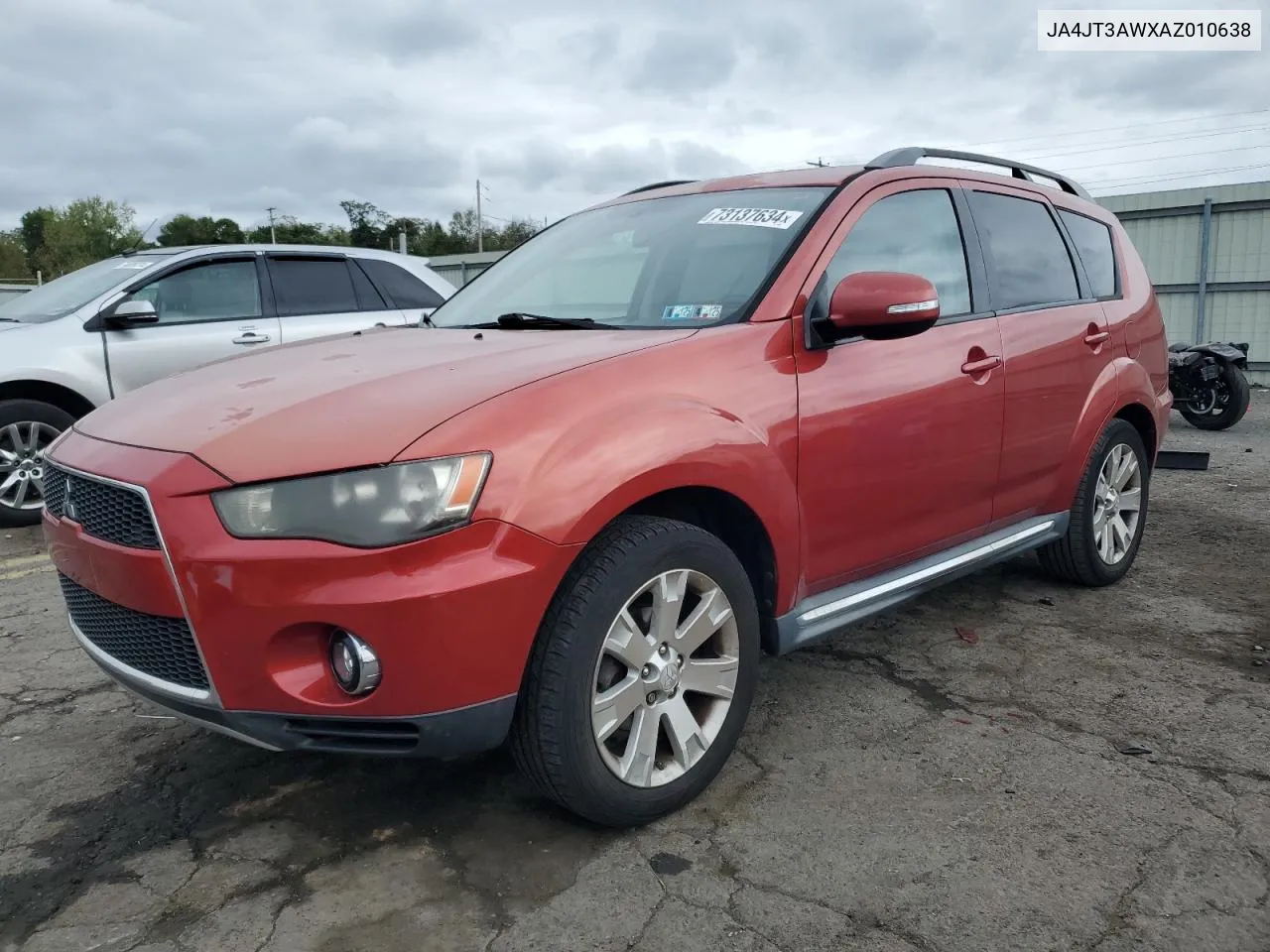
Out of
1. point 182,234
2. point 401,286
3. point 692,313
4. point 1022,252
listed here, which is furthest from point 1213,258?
point 182,234

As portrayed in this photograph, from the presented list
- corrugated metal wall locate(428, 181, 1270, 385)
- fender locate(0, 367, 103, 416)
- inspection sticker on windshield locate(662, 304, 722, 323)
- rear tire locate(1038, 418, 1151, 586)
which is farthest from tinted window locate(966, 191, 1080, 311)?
corrugated metal wall locate(428, 181, 1270, 385)

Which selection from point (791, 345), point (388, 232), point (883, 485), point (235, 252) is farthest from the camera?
point (388, 232)

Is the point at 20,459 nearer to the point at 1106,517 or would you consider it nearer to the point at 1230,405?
the point at 1106,517

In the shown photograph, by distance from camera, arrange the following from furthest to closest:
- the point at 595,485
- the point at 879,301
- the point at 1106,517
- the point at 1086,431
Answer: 1. the point at 1106,517
2. the point at 1086,431
3. the point at 879,301
4. the point at 595,485

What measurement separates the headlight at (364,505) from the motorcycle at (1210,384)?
9.42 m

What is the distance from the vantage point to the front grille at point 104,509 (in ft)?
7.20

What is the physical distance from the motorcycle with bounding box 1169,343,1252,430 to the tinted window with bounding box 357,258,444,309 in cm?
705

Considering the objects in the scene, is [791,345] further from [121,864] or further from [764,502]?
[121,864]

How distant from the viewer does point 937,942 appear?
203 centimetres

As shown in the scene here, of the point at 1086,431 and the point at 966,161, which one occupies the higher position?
the point at 966,161

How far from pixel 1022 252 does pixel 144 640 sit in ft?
10.8

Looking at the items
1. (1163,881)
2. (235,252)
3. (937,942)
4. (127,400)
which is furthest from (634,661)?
(235,252)

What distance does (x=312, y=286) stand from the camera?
6.96 m

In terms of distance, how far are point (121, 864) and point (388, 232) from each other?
198 feet
